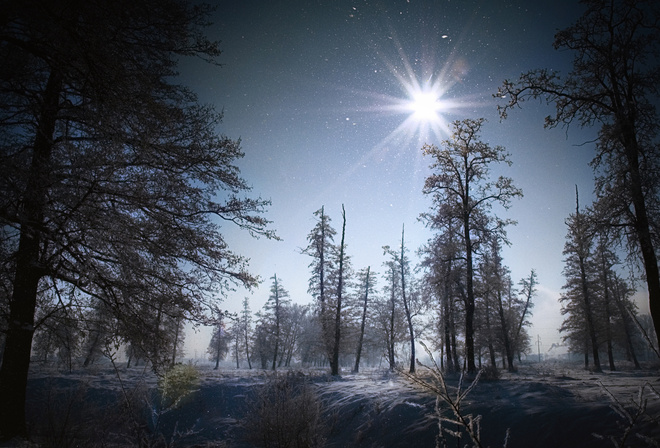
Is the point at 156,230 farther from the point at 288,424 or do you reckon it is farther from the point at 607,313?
the point at 607,313

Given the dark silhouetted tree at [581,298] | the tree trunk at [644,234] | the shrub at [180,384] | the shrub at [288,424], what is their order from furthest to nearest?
the dark silhouetted tree at [581,298] < the shrub at [180,384] < the tree trunk at [644,234] < the shrub at [288,424]

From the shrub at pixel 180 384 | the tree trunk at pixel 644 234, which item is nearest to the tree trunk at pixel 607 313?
the tree trunk at pixel 644 234

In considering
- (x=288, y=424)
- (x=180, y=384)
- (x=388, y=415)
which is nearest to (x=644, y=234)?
(x=388, y=415)

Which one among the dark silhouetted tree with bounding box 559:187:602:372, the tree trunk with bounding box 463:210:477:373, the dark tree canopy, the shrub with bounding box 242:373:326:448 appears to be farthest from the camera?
the dark silhouetted tree with bounding box 559:187:602:372

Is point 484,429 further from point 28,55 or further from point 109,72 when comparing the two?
point 28,55

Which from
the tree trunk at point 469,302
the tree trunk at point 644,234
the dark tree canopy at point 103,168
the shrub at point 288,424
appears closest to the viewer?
the dark tree canopy at point 103,168

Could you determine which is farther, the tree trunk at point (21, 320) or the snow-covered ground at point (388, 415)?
the tree trunk at point (21, 320)

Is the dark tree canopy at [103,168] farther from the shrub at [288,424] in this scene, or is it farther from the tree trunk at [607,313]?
the tree trunk at [607,313]

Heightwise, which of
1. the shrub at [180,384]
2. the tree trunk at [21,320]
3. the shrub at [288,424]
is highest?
the tree trunk at [21,320]

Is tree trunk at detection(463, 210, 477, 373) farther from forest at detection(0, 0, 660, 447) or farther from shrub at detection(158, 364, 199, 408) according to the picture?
shrub at detection(158, 364, 199, 408)

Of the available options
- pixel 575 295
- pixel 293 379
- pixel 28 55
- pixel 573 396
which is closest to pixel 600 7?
pixel 573 396

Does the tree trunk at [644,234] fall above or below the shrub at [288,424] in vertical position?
above

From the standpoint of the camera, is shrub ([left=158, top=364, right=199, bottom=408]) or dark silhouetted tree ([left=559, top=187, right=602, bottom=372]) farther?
dark silhouetted tree ([left=559, top=187, right=602, bottom=372])

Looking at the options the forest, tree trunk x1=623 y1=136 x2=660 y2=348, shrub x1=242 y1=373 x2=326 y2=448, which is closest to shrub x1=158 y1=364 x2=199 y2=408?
the forest
